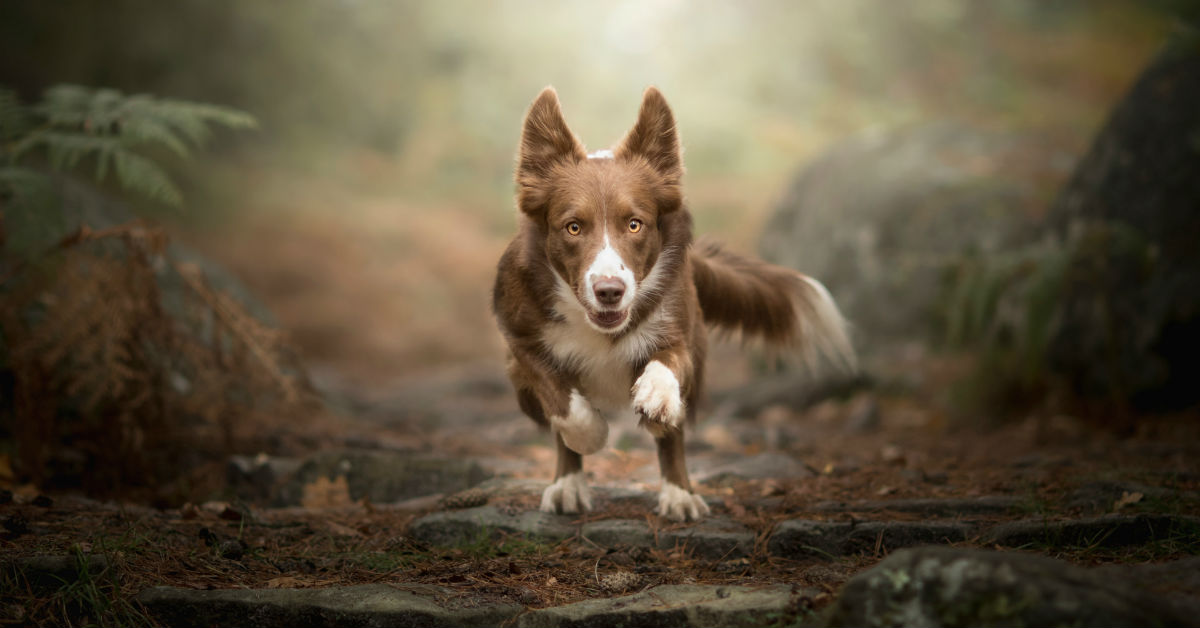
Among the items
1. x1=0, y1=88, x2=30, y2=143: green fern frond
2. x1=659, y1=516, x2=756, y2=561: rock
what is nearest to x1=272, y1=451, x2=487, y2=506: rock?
x1=659, y1=516, x2=756, y2=561: rock

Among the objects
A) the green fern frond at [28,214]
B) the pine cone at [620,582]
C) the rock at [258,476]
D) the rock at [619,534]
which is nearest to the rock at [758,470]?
the rock at [619,534]

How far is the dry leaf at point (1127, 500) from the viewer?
338cm

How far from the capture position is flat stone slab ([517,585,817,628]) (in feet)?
8.39

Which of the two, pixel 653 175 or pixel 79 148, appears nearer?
pixel 653 175

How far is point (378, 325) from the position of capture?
1299 cm

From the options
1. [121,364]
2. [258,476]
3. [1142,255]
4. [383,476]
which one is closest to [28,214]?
[121,364]

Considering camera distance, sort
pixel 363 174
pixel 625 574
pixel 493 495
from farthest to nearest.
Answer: pixel 363 174 → pixel 493 495 → pixel 625 574

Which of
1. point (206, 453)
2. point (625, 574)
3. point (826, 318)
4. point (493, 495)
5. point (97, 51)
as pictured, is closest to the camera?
point (625, 574)

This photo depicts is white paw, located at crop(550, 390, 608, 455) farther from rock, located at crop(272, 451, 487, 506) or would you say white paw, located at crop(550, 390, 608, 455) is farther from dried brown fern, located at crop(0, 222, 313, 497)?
dried brown fern, located at crop(0, 222, 313, 497)

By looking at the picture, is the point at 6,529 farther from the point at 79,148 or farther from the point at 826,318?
the point at 826,318

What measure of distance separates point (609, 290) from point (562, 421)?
71 cm

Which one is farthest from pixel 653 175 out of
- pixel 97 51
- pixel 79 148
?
pixel 97 51

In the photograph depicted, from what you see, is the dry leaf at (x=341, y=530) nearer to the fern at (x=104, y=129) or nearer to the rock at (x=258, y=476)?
the rock at (x=258, y=476)

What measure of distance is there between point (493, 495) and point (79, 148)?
3.29 metres
